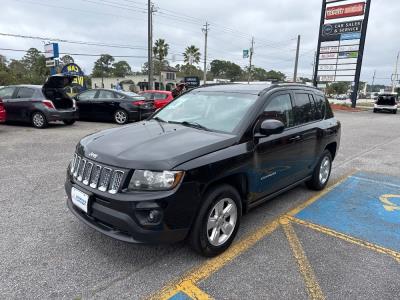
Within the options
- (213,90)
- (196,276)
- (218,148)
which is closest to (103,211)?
(196,276)

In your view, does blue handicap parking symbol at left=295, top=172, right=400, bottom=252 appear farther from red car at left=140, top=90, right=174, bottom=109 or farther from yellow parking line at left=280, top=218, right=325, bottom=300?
red car at left=140, top=90, right=174, bottom=109

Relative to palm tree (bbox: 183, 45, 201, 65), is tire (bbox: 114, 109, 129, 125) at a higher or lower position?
lower

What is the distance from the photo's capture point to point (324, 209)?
4457mm

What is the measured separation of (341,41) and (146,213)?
33230 millimetres

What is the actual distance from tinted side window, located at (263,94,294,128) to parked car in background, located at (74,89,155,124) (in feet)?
30.4

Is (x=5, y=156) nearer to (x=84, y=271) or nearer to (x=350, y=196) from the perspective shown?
(x=84, y=271)

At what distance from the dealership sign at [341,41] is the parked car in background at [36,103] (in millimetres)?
27528

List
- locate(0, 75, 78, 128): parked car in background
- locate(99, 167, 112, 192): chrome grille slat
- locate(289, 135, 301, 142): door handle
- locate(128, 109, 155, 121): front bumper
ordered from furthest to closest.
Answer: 1. locate(128, 109, 155, 121): front bumper
2. locate(0, 75, 78, 128): parked car in background
3. locate(289, 135, 301, 142): door handle
4. locate(99, 167, 112, 192): chrome grille slat

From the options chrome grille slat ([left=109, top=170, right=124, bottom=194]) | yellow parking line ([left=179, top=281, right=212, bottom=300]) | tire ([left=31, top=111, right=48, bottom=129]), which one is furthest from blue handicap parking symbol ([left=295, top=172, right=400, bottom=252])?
tire ([left=31, top=111, right=48, bottom=129])

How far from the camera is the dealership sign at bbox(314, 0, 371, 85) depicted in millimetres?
28922

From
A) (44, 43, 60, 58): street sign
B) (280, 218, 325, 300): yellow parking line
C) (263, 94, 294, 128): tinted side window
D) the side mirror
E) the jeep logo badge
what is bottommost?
(280, 218, 325, 300): yellow parking line

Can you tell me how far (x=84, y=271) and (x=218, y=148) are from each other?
5.58 ft

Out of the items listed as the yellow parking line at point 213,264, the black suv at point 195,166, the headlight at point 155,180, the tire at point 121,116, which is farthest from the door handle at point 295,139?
the tire at point 121,116

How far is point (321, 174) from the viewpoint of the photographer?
207 inches
